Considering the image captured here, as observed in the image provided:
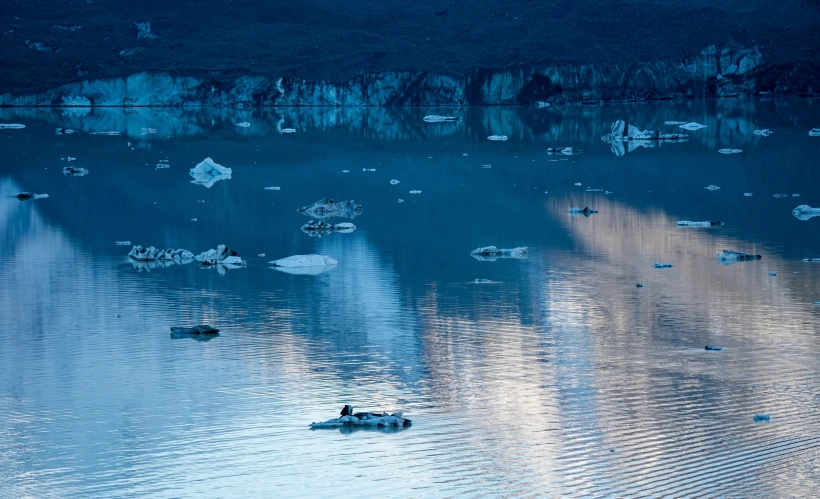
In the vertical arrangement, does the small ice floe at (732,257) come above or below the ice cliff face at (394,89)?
below

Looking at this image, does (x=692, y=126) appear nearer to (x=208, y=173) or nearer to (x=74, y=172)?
(x=208, y=173)

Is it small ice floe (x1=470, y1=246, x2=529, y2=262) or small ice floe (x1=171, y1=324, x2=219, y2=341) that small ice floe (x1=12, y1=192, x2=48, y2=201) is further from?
small ice floe (x1=171, y1=324, x2=219, y2=341)

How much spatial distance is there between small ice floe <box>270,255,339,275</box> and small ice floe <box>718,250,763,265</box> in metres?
5.02

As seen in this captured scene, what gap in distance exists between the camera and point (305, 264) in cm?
1515

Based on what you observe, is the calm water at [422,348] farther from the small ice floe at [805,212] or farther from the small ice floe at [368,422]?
the small ice floe at [805,212]

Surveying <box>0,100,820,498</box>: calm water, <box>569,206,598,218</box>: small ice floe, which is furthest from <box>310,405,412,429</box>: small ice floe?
<box>569,206,598,218</box>: small ice floe

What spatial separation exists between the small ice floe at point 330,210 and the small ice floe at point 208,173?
641 centimetres

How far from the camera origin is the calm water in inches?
291

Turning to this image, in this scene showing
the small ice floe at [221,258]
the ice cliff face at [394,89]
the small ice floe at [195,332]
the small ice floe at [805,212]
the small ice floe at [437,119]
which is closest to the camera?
the small ice floe at [195,332]

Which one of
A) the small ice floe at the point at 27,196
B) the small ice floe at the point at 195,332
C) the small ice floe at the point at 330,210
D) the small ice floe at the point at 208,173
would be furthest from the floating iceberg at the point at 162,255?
the small ice floe at the point at 208,173

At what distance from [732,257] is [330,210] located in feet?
26.1

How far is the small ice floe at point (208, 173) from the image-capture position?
26.8 metres

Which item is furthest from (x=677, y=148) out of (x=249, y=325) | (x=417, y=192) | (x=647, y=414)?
(x=647, y=414)

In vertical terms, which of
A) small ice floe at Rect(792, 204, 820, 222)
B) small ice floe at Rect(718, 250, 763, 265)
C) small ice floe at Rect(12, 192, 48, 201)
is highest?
small ice floe at Rect(12, 192, 48, 201)
